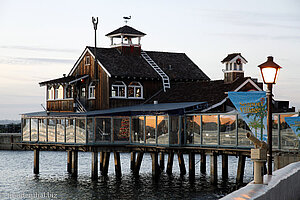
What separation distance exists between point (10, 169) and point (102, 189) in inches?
953

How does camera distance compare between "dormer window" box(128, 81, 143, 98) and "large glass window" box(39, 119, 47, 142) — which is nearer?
"large glass window" box(39, 119, 47, 142)

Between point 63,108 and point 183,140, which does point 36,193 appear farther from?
point 63,108

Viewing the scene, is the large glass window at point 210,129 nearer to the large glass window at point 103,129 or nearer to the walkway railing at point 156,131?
the walkway railing at point 156,131

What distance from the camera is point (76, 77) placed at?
5509 centimetres

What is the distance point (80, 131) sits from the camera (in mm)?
42469

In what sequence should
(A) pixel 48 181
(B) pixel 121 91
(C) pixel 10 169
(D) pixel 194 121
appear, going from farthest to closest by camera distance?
(C) pixel 10 169 → (B) pixel 121 91 → (A) pixel 48 181 → (D) pixel 194 121

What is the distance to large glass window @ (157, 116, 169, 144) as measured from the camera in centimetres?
3881

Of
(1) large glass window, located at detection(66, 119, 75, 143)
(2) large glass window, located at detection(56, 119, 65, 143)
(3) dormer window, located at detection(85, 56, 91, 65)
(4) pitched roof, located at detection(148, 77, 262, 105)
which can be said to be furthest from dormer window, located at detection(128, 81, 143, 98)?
(1) large glass window, located at detection(66, 119, 75, 143)

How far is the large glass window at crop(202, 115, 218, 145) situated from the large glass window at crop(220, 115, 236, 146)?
546 mm

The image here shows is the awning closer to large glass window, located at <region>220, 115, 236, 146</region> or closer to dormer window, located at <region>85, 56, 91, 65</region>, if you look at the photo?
dormer window, located at <region>85, 56, 91, 65</region>

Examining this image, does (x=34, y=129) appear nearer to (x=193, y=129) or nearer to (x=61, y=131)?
(x=61, y=131)

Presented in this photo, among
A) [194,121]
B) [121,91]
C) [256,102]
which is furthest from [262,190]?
[121,91]

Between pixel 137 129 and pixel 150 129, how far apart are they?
1678mm

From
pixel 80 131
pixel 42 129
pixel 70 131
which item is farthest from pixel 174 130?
pixel 42 129
